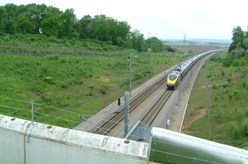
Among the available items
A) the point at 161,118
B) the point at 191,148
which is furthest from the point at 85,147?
the point at 161,118

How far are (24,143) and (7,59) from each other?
38.5 meters

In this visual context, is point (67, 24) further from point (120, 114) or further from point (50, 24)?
point (120, 114)

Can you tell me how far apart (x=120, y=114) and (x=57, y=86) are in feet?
36.1

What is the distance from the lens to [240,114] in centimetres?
2470

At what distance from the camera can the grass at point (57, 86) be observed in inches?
1062

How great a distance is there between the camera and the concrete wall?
19.4 ft

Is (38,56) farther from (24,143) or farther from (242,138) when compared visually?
(24,143)

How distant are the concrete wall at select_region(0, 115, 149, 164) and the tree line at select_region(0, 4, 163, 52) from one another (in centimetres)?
6811

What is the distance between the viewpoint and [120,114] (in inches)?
1158

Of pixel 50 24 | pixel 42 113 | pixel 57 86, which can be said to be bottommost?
pixel 42 113

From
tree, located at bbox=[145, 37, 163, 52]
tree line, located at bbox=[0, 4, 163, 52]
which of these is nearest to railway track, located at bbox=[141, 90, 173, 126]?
tree line, located at bbox=[0, 4, 163, 52]

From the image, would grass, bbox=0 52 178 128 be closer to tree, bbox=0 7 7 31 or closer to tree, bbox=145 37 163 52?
tree, bbox=0 7 7 31

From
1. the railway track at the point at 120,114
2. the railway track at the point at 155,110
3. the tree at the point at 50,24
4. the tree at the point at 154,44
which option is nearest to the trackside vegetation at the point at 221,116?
the railway track at the point at 155,110

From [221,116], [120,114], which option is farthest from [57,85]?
[221,116]
